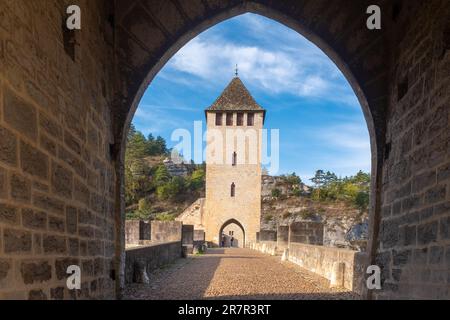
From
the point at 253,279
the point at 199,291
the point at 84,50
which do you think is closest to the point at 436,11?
the point at 84,50

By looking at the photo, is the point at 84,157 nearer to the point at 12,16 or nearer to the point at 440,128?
the point at 12,16

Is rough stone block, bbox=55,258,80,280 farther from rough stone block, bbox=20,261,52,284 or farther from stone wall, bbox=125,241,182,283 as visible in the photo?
stone wall, bbox=125,241,182,283

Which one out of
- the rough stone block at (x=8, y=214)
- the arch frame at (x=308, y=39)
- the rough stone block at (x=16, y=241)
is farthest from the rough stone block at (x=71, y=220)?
the arch frame at (x=308, y=39)

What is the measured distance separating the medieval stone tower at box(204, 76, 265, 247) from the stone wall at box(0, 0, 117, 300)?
91.6ft

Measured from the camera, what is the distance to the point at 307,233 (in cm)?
1351

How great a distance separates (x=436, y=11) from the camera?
3238 mm

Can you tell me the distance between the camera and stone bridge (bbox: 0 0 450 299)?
229cm

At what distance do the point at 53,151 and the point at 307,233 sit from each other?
38.1 feet

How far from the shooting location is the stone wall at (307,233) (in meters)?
13.3

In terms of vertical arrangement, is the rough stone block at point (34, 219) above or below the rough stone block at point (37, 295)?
above

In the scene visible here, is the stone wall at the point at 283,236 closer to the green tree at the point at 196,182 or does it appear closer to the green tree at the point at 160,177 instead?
the green tree at the point at 196,182

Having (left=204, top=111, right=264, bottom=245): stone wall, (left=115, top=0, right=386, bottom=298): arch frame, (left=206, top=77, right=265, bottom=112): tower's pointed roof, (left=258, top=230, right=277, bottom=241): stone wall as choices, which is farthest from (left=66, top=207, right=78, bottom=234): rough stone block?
(left=206, top=77, right=265, bottom=112): tower's pointed roof

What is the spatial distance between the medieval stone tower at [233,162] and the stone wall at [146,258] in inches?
724

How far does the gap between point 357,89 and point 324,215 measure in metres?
39.0
